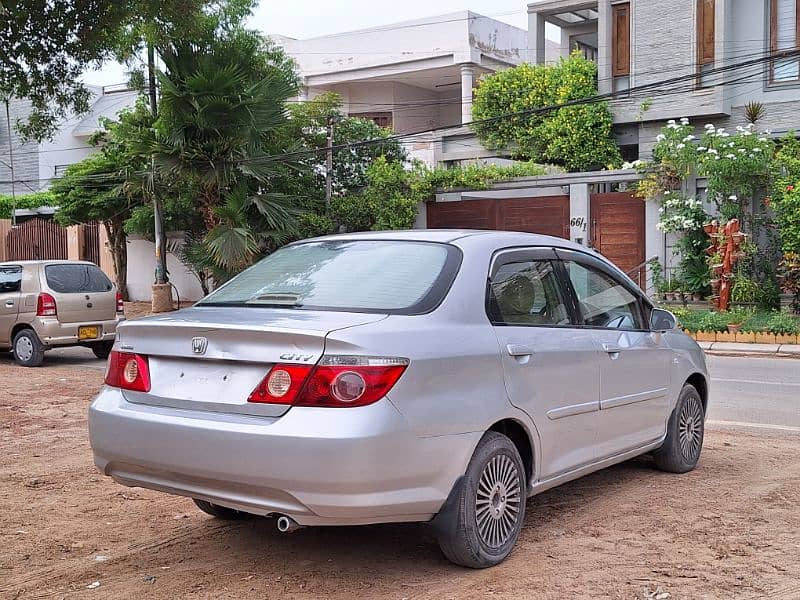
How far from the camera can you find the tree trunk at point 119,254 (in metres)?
27.8

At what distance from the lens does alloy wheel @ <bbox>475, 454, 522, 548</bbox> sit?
182 inches

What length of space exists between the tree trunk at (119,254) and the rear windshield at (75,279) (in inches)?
505

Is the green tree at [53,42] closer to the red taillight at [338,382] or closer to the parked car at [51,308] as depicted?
the parked car at [51,308]

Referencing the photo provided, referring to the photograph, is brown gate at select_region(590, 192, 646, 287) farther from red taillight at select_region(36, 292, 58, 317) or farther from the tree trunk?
the tree trunk

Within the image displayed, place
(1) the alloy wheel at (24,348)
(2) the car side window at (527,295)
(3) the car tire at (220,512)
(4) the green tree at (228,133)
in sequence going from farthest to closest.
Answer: (4) the green tree at (228,133) < (1) the alloy wheel at (24,348) < (3) the car tire at (220,512) < (2) the car side window at (527,295)

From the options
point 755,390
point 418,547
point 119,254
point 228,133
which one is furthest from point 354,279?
point 119,254

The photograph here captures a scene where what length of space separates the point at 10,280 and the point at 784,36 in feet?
58.2

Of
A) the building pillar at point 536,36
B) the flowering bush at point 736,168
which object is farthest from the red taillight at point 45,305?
the building pillar at point 536,36

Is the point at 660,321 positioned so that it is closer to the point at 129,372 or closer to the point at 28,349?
the point at 129,372

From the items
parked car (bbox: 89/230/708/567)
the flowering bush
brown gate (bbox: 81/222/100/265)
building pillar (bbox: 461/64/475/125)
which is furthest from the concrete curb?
brown gate (bbox: 81/222/100/265)

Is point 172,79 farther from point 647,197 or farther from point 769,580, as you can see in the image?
point 769,580

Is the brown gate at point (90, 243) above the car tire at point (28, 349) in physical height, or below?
above

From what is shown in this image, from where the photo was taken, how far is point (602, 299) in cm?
600

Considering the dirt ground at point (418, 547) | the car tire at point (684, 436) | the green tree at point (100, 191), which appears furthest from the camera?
the green tree at point (100, 191)
